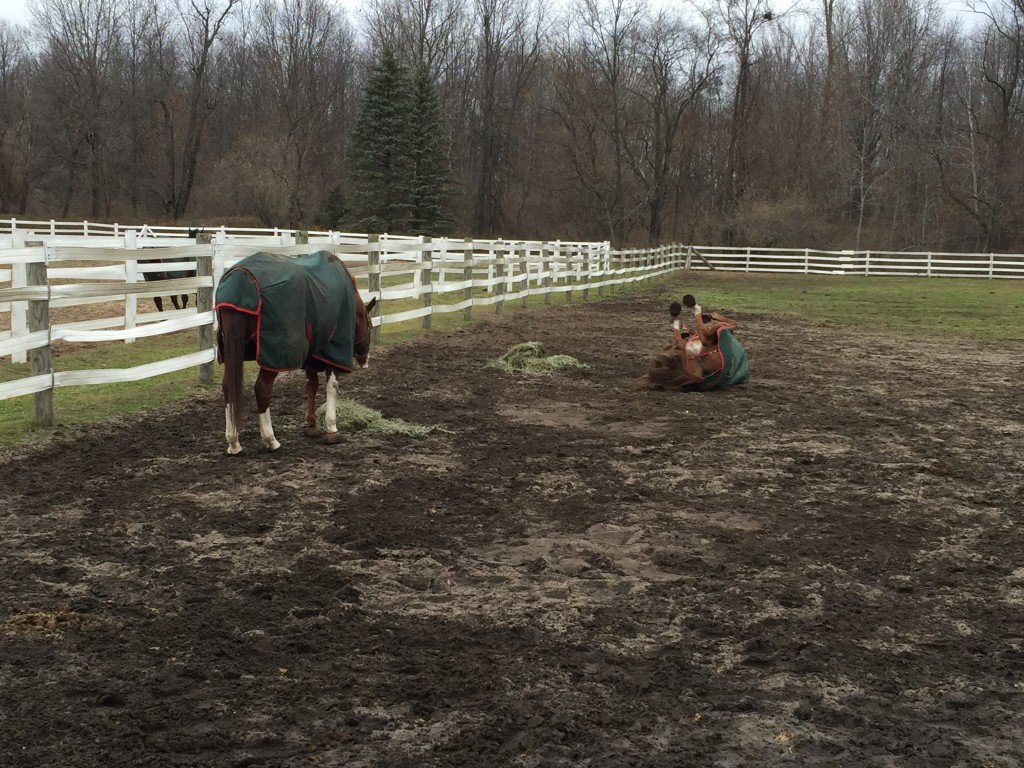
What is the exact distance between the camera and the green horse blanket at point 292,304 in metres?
6.08

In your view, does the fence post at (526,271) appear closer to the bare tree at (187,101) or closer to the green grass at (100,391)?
the green grass at (100,391)

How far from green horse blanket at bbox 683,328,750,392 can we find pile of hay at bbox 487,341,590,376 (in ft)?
5.43

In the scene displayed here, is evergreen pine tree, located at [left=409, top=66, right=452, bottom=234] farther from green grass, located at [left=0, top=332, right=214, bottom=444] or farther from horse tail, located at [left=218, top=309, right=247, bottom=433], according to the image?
horse tail, located at [left=218, top=309, right=247, bottom=433]

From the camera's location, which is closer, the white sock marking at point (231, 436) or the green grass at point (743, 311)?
the white sock marking at point (231, 436)

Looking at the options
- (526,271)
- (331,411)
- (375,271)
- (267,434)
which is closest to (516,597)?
(267,434)

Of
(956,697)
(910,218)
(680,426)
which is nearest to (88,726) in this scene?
(956,697)

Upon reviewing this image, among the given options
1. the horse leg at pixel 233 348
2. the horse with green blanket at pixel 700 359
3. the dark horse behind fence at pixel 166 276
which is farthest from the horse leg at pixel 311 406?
the dark horse behind fence at pixel 166 276

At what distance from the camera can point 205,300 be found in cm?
891

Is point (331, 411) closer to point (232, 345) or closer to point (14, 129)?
point (232, 345)

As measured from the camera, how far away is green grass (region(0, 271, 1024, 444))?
8.08m

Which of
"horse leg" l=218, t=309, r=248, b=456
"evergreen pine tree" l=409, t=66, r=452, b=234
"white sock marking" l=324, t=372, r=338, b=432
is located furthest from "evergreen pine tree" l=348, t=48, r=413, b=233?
"horse leg" l=218, t=309, r=248, b=456

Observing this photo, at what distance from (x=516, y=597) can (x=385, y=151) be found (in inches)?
1679

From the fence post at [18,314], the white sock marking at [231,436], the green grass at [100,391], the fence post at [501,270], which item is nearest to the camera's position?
the white sock marking at [231,436]

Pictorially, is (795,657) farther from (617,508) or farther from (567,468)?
(567,468)
